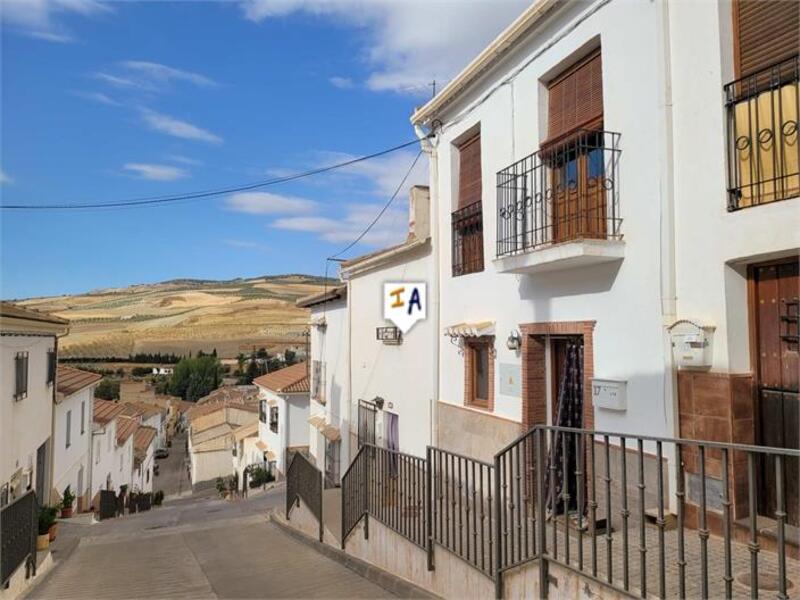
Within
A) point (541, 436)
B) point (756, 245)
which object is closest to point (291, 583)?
point (541, 436)

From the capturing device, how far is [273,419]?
27891mm

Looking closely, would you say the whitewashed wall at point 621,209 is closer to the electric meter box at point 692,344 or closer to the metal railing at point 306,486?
the electric meter box at point 692,344

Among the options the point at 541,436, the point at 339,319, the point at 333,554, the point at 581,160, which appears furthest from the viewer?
the point at 339,319

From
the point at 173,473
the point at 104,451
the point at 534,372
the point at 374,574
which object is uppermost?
the point at 534,372

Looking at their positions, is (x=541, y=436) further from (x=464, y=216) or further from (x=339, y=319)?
(x=339, y=319)

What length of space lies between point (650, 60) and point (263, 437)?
29.0 meters

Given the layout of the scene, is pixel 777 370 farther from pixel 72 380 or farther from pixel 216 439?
pixel 216 439

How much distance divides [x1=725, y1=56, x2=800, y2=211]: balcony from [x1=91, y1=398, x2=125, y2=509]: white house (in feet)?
76.6

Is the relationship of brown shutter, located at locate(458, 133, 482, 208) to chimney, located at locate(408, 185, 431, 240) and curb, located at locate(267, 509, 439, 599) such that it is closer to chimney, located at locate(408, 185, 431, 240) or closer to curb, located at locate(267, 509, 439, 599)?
chimney, located at locate(408, 185, 431, 240)

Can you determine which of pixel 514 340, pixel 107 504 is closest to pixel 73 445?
pixel 107 504

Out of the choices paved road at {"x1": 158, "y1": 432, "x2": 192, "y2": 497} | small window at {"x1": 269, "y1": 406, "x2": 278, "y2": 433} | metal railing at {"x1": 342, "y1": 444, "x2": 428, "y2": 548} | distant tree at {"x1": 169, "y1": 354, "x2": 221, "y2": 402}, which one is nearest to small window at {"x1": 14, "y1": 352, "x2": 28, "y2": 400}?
metal railing at {"x1": 342, "y1": 444, "x2": 428, "y2": 548}

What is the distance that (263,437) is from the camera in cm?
3034

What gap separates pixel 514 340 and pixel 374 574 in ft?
10.2

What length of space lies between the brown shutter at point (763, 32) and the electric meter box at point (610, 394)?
2.74 meters
